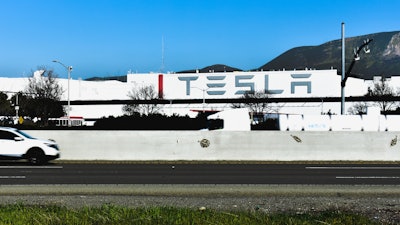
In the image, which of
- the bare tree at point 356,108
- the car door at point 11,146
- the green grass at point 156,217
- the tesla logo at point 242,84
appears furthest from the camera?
the tesla logo at point 242,84

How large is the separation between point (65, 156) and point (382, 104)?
292ft

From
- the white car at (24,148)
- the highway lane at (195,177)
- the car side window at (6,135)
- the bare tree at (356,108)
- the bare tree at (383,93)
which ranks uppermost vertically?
the bare tree at (383,93)

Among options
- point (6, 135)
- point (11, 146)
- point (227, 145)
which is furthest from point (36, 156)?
point (227, 145)

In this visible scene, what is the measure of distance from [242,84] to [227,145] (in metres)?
97.1

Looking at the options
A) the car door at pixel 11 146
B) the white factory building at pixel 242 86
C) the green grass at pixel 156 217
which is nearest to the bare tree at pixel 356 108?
the white factory building at pixel 242 86

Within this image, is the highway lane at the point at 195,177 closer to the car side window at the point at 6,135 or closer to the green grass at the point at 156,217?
the car side window at the point at 6,135

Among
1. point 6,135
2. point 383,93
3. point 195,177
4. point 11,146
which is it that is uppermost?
point 383,93

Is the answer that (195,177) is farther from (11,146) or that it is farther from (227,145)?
(11,146)

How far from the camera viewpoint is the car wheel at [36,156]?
2181 cm

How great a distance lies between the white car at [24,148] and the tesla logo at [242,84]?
95.4 m

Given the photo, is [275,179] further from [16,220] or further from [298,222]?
[16,220]

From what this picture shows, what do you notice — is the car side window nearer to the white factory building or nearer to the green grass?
the green grass

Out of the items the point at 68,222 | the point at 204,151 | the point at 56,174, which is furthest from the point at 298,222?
the point at 204,151

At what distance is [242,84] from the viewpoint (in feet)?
396
